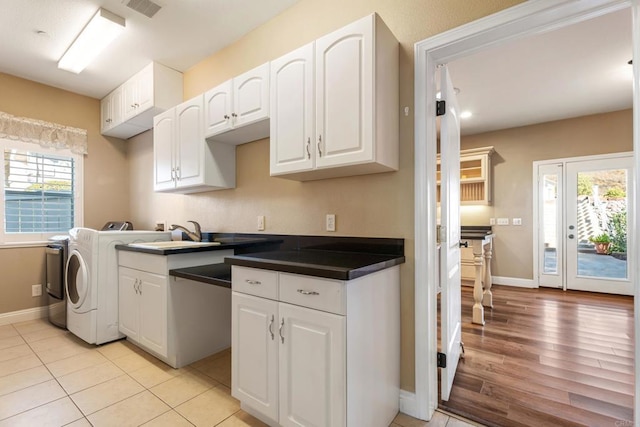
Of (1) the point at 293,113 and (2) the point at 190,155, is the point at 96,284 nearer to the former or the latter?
(2) the point at 190,155

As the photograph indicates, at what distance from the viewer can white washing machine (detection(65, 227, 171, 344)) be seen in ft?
8.41

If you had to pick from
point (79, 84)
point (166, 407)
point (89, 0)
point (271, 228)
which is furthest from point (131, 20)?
point (166, 407)

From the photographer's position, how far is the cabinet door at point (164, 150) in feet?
9.28

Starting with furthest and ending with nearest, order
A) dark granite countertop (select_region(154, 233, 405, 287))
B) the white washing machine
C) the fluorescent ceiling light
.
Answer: the white washing machine, the fluorescent ceiling light, dark granite countertop (select_region(154, 233, 405, 287))

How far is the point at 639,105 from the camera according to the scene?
1.24 metres

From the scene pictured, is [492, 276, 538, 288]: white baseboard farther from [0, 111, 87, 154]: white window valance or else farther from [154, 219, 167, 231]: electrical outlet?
[0, 111, 87, 154]: white window valance

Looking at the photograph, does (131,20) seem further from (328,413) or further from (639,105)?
(639,105)

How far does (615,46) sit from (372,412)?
11.8ft

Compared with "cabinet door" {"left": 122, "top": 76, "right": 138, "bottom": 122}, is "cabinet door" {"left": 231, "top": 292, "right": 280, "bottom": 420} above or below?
below

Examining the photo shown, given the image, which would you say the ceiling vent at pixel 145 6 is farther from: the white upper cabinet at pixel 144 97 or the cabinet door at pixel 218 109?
the white upper cabinet at pixel 144 97

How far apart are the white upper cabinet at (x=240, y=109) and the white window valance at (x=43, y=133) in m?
2.27

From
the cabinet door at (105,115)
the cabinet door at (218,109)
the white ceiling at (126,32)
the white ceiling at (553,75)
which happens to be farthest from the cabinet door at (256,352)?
the cabinet door at (105,115)

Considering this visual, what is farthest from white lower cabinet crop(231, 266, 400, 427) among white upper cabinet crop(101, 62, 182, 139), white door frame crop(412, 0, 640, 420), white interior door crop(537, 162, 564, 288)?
white interior door crop(537, 162, 564, 288)

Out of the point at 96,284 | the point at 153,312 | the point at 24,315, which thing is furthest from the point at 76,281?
the point at 24,315
